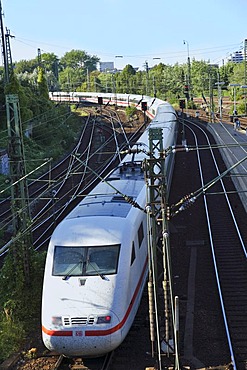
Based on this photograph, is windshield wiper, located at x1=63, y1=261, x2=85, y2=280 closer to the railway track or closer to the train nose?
the train nose

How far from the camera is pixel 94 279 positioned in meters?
10.6

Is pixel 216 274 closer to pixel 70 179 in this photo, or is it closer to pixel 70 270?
pixel 70 270

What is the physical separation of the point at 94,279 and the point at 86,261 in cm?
56

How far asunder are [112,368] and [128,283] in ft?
5.64

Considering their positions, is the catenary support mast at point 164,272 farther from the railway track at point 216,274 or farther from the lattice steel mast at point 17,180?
the lattice steel mast at point 17,180

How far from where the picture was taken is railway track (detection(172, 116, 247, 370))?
10867 mm

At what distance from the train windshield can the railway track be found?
2.18 m

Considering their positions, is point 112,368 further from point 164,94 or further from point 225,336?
point 164,94

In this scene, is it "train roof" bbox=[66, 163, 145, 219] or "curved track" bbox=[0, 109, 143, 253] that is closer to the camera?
"train roof" bbox=[66, 163, 145, 219]

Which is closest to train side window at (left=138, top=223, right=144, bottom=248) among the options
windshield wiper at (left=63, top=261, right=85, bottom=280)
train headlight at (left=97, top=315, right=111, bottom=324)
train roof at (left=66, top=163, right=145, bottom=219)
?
train roof at (left=66, top=163, right=145, bottom=219)

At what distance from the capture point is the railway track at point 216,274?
35.7 feet

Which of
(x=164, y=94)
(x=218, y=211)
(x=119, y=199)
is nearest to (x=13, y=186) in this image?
(x=119, y=199)

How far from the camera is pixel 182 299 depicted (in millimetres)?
13500

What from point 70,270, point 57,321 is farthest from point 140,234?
point 57,321
